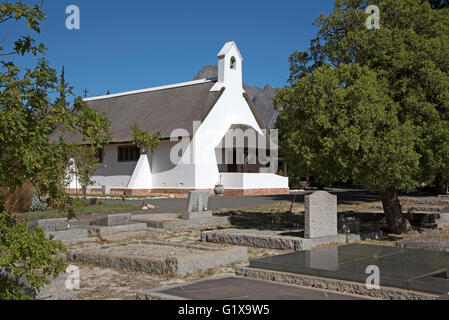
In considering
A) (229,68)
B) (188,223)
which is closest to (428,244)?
(188,223)

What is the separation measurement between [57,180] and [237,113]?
103 ft

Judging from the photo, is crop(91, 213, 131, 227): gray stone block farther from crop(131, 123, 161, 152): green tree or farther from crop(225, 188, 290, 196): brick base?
crop(225, 188, 290, 196): brick base

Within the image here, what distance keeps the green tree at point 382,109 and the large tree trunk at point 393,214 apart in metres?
0.03

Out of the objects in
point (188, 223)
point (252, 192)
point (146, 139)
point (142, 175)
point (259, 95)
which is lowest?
point (188, 223)

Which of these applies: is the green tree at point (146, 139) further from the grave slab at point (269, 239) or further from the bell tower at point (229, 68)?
the grave slab at point (269, 239)

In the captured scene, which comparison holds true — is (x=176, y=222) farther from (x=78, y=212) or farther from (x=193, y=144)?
(x=193, y=144)

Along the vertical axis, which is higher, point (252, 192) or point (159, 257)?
point (252, 192)

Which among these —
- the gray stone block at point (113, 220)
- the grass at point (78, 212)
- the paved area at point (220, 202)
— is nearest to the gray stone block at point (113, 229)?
the gray stone block at point (113, 220)

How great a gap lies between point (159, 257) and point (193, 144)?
2316 centimetres

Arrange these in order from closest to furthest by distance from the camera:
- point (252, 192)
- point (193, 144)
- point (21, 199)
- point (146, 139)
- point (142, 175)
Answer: point (21, 199)
point (146, 139)
point (193, 144)
point (252, 192)
point (142, 175)

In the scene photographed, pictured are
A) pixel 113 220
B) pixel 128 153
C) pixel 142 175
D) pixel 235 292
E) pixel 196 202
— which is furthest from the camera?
pixel 128 153

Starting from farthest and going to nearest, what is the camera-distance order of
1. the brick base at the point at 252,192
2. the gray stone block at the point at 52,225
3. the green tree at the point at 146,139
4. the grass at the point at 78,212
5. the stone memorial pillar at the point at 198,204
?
the brick base at the point at 252,192 < the green tree at the point at 146,139 < the stone memorial pillar at the point at 198,204 < the grass at the point at 78,212 < the gray stone block at the point at 52,225

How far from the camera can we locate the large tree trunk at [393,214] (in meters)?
13.4

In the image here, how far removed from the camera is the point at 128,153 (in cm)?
3581
